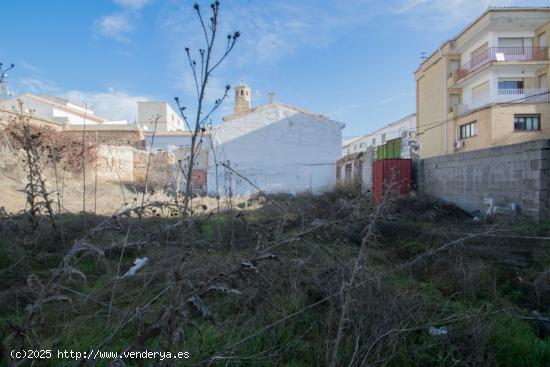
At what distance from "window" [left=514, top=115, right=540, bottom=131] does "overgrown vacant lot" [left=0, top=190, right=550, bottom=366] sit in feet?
63.7

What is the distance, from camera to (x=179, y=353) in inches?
62.4

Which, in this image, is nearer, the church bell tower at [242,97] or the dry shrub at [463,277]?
the dry shrub at [463,277]

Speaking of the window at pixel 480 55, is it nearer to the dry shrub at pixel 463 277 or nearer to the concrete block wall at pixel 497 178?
the concrete block wall at pixel 497 178

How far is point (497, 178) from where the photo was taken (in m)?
6.00

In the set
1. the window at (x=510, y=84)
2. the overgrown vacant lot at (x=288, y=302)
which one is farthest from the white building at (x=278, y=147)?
the overgrown vacant lot at (x=288, y=302)

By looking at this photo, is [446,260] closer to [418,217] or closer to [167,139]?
[418,217]

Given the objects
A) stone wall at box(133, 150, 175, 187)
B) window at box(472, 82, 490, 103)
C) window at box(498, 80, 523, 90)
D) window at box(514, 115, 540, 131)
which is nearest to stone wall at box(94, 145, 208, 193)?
stone wall at box(133, 150, 175, 187)

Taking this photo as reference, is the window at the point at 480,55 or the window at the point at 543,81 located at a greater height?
the window at the point at 480,55

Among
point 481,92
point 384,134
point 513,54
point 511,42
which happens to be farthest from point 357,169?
point 384,134

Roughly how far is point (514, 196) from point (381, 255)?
3.50 meters

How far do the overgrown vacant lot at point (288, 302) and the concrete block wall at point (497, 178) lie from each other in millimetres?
1631

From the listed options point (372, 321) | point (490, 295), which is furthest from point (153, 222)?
point (490, 295)

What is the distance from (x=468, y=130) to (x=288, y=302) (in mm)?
23156

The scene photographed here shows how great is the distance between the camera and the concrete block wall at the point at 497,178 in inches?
195
